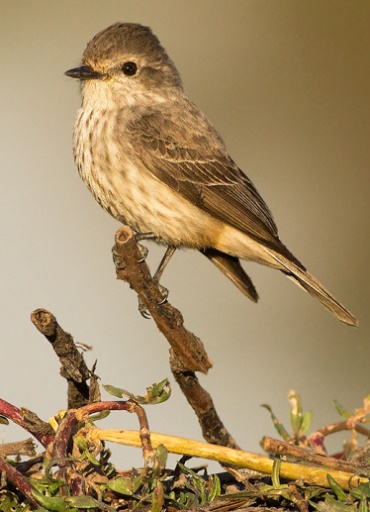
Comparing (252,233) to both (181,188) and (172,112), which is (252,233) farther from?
(172,112)

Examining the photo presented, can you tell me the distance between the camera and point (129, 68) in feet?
16.0

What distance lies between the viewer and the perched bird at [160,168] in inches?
171

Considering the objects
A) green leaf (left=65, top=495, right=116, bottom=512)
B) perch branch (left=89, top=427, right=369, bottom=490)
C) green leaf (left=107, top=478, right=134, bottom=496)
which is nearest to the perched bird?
perch branch (left=89, top=427, right=369, bottom=490)

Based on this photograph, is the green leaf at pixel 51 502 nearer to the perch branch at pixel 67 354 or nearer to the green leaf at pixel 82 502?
the green leaf at pixel 82 502

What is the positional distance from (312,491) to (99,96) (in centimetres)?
284

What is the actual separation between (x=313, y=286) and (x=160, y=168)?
96cm

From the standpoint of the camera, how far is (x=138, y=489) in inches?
92.6

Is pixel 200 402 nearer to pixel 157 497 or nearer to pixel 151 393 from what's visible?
pixel 151 393

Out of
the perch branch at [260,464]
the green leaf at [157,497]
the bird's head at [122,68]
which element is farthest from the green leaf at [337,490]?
the bird's head at [122,68]

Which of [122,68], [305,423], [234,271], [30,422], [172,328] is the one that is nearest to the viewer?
[30,422]

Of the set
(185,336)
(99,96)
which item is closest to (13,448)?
(185,336)

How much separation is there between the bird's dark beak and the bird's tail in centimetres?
129

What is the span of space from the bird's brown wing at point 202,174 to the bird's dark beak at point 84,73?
346 millimetres

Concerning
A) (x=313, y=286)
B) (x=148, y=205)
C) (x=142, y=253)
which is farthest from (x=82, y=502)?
(x=313, y=286)
